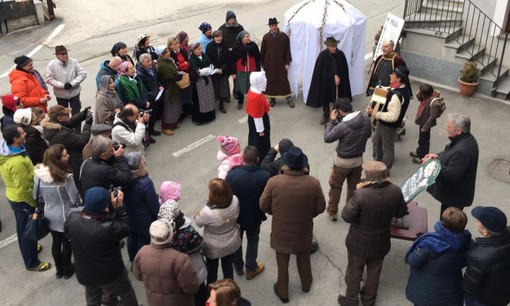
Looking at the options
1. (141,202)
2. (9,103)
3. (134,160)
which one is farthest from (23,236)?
(9,103)

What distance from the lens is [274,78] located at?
10.1 meters

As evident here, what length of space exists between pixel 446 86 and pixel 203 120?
5.46 meters

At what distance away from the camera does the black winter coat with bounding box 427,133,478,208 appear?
5.39 metres

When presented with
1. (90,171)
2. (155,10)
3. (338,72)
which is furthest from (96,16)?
(90,171)

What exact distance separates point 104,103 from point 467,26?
8.39 metres

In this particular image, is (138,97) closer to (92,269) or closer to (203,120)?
(203,120)

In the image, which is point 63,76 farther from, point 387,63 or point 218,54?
point 387,63

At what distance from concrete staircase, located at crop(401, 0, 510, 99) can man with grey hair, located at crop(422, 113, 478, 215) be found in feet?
18.0

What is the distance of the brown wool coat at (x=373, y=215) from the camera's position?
15.4ft

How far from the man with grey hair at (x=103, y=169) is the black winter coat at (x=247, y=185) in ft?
3.71

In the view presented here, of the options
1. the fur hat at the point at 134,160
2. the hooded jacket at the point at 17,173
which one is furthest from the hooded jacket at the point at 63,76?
the fur hat at the point at 134,160

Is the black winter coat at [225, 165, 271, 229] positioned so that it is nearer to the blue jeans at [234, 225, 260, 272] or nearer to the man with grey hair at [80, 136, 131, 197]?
the blue jeans at [234, 225, 260, 272]

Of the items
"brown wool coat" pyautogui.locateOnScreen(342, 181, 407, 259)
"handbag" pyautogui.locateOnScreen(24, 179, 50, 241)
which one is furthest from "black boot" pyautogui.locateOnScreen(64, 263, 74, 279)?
"brown wool coat" pyautogui.locateOnScreen(342, 181, 407, 259)

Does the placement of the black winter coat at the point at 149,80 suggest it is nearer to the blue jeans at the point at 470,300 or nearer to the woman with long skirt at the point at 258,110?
the woman with long skirt at the point at 258,110
